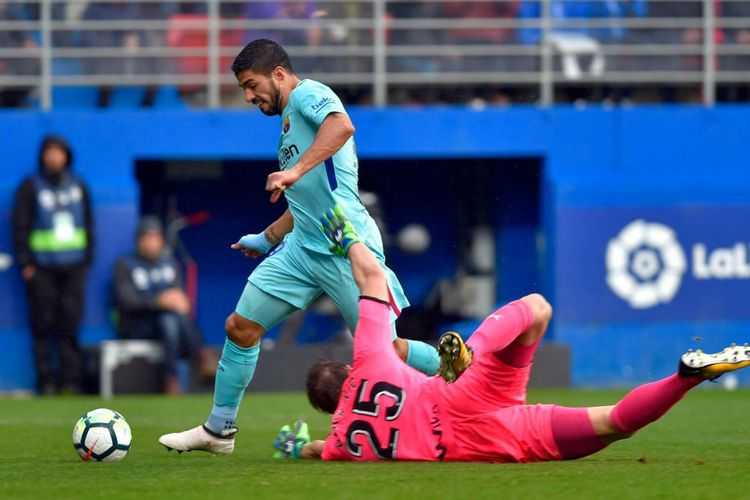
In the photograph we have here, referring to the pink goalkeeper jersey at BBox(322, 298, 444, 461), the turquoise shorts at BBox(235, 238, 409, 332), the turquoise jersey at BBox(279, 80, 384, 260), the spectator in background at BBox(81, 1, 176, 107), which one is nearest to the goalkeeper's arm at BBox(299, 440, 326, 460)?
the pink goalkeeper jersey at BBox(322, 298, 444, 461)

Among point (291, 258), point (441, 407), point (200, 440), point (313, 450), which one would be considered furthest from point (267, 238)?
point (441, 407)

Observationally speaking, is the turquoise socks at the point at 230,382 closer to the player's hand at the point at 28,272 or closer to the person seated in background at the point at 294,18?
the player's hand at the point at 28,272

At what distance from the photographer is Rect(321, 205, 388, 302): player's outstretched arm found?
23.6ft

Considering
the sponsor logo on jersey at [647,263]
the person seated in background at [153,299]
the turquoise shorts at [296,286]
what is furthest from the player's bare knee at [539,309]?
the sponsor logo on jersey at [647,263]

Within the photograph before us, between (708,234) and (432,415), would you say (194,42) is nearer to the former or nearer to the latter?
(708,234)

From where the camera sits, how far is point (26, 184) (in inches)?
645

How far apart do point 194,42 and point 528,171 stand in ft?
13.5

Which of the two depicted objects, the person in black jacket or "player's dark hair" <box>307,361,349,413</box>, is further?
the person in black jacket

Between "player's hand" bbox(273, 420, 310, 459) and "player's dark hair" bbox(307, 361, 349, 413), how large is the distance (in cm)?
47

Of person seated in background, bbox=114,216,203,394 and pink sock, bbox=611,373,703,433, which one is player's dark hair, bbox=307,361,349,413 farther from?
person seated in background, bbox=114,216,203,394

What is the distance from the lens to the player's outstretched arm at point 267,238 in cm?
880

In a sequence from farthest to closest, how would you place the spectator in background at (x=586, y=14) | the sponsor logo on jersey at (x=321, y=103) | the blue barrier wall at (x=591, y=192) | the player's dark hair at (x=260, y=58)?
1. the spectator in background at (x=586, y=14)
2. the blue barrier wall at (x=591, y=192)
3. the player's dark hair at (x=260, y=58)
4. the sponsor logo on jersey at (x=321, y=103)

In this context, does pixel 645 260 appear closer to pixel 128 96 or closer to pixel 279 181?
pixel 128 96

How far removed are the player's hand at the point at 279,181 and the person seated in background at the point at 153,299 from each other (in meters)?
8.74
